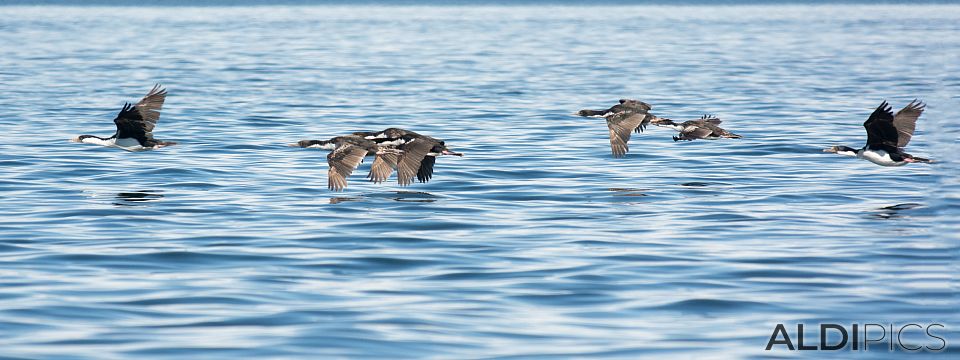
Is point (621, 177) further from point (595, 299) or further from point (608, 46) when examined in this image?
point (608, 46)

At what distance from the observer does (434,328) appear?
1201 centimetres

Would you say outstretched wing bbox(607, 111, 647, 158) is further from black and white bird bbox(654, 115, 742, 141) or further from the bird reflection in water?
the bird reflection in water

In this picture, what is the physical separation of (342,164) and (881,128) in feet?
25.8

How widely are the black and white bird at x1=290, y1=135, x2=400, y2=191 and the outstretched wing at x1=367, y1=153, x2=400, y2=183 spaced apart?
40 mm

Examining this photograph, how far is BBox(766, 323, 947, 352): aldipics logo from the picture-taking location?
1148 centimetres

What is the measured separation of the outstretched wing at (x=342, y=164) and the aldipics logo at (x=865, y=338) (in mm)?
8953

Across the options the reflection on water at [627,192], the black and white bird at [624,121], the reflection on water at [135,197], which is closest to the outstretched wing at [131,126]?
the reflection on water at [135,197]

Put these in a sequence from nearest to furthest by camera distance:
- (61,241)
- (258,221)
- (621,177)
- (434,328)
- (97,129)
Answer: (434,328)
(61,241)
(258,221)
(621,177)
(97,129)

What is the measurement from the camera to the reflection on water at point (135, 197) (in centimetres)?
1919

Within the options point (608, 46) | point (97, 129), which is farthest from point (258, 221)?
point (608, 46)

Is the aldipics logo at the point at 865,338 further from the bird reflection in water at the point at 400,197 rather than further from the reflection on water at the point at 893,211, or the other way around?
the bird reflection in water at the point at 400,197

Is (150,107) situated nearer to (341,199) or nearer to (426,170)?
(341,199)

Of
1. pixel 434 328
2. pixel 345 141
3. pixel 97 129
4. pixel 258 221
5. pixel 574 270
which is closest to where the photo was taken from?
pixel 434 328

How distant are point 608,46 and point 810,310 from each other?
60.1 m
